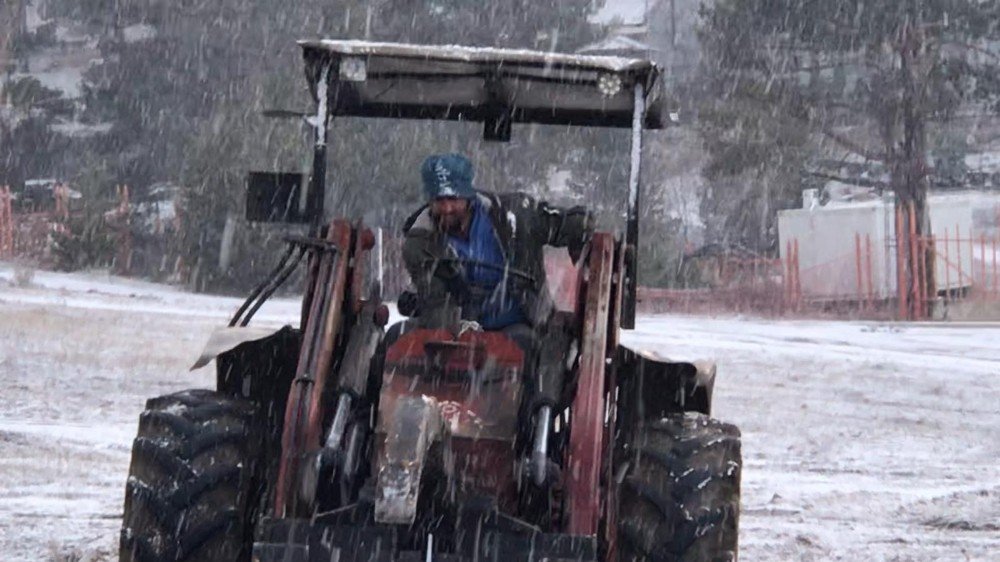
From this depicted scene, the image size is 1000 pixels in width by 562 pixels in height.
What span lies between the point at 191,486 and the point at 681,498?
1668 mm

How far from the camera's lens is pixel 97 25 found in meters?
49.3

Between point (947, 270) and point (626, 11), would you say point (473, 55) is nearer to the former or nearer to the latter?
point (947, 270)

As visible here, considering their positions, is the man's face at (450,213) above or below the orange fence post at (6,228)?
below

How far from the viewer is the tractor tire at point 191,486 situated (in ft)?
17.6

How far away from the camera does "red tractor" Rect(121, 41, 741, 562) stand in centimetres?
495

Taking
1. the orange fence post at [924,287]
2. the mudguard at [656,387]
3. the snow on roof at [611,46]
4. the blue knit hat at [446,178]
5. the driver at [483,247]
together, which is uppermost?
the snow on roof at [611,46]

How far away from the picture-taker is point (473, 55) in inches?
263

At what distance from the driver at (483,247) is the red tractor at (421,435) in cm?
19

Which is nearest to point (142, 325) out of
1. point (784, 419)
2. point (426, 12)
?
point (784, 419)

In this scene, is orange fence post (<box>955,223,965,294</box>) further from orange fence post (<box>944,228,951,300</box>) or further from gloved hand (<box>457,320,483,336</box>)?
gloved hand (<box>457,320,483,336</box>)

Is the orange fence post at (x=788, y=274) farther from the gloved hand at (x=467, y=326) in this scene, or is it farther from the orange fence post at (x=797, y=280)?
the gloved hand at (x=467, y=326)

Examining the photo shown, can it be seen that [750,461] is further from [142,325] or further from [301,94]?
[301,94]

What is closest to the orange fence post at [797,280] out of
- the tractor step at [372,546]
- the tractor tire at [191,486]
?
the tractor tire at [191,486]

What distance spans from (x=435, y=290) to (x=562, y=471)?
1.12 metres
